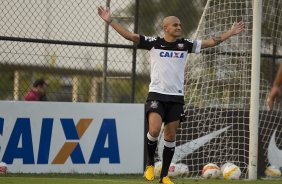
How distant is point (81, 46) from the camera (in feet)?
52.1

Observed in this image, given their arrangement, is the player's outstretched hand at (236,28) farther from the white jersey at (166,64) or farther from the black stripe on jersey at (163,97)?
the black stripe on jersey at (163,97)

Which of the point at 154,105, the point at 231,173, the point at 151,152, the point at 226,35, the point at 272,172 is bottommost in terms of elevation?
the point at 272,172

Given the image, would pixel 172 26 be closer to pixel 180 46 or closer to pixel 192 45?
pixel 180 46

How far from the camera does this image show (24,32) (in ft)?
49.9

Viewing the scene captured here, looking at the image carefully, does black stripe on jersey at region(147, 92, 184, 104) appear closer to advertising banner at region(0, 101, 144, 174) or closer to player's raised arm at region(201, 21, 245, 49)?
player's raised arm at region(201, 21, 245, 49)

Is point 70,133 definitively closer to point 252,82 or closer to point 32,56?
point 32,56

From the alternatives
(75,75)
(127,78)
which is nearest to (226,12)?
(127,78)

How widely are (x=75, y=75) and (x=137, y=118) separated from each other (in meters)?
1.95

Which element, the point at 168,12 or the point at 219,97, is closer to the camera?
the point at 219,97

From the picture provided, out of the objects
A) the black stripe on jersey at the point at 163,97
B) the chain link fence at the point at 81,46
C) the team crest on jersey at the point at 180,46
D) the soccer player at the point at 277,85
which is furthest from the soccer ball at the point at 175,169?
the soccer player at the point at 277,85

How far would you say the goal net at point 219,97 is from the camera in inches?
634

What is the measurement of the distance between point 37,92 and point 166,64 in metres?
3.84

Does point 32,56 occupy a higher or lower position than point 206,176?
higher

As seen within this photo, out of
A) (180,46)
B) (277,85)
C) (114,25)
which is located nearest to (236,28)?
(180,46)
